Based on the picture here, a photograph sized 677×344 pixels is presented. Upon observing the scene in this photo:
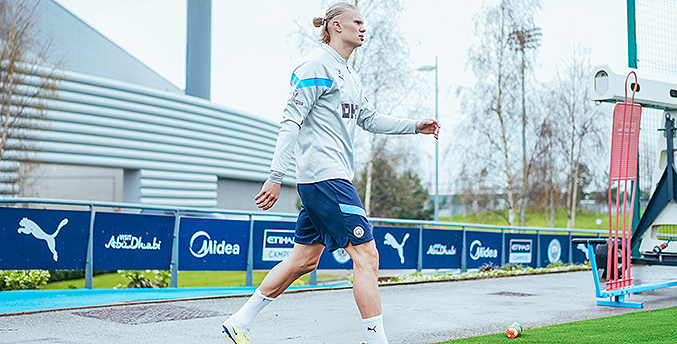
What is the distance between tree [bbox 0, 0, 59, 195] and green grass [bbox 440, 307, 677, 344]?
2116 centimetres

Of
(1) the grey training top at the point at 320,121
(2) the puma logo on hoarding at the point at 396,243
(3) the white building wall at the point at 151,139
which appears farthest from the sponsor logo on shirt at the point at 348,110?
(3) the white building wall at the point at 151,139

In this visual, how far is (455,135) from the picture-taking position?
24250 mm

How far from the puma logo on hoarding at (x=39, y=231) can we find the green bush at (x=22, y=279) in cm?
50

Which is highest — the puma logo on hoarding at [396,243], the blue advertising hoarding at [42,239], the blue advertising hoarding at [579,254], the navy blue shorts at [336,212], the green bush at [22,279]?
the navy blue shorts at [336,212]

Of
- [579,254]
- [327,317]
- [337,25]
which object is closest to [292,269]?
[337,25]

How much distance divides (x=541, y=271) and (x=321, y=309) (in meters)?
8.32

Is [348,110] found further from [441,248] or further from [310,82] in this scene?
[441,248]

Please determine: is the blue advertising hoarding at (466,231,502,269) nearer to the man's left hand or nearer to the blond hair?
the man's left hand

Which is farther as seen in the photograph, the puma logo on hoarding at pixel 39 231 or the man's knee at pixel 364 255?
the puma logo on hoarding at pixel 39 231

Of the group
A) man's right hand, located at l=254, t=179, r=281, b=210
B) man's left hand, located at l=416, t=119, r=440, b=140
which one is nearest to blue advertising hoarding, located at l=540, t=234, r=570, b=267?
man's left hand, located at l=416, t=119, r=440, b=140

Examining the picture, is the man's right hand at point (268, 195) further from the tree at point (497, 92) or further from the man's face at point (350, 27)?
the tree at point (497, 92)

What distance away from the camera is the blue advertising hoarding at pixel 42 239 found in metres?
7.02

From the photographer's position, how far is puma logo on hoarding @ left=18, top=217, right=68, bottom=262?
7141 millimetres

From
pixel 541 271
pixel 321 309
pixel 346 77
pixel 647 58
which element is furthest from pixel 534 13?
pixel 346 77
